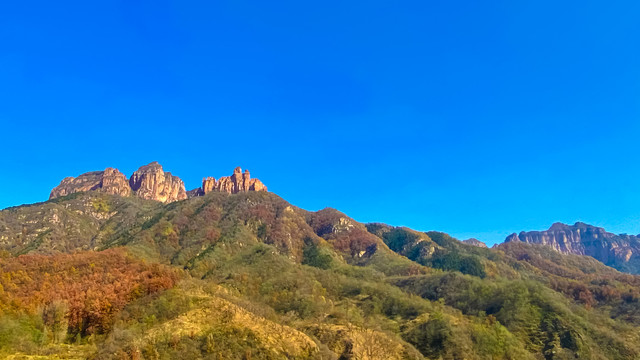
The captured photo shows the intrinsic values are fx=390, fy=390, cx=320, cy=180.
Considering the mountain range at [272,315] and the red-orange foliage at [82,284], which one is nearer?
the mountain range at [272,315]

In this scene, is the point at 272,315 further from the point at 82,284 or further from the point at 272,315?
the point at 82,284

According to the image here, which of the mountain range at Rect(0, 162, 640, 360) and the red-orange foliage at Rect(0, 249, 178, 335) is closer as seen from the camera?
the mountain range at Rect(0, 162, 640, 360)

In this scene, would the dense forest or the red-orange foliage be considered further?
the red-orange foliage

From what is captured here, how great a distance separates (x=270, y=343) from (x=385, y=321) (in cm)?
8585

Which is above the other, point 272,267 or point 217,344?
point 272,267

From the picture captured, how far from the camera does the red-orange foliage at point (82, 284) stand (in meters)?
77.8

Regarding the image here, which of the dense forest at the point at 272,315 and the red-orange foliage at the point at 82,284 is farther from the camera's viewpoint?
the red-orange foliage at the point at 82,284

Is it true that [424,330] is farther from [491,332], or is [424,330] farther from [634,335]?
[634,335]

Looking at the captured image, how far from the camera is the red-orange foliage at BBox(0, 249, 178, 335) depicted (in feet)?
255

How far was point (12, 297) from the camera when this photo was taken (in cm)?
8256

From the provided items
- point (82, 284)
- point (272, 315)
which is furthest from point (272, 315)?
point (82, 284)

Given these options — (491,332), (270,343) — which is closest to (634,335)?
(491,332)

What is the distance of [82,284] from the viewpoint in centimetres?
9781

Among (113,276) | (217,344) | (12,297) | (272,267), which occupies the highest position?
(272,267)
